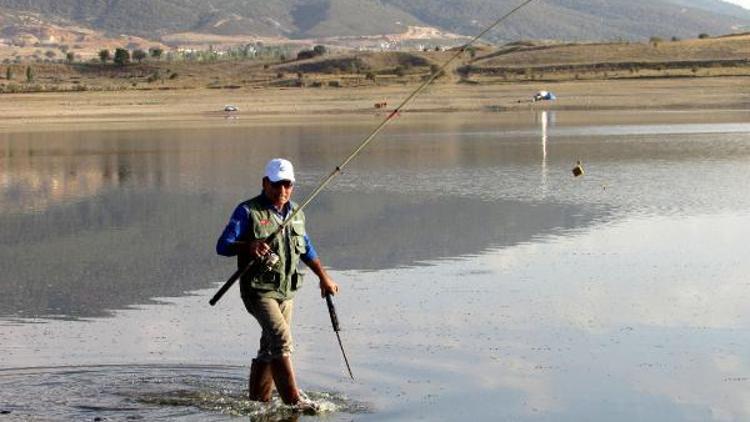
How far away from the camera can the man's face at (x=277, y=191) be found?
Result: 7.65 meters

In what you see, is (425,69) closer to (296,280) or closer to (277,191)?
(296,280)

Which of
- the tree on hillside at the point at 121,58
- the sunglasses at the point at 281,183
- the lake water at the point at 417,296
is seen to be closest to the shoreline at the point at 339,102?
the lake water at the point at 417,296

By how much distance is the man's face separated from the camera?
7.65m

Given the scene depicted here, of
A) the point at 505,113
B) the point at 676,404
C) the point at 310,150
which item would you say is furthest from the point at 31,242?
the point at 505,113

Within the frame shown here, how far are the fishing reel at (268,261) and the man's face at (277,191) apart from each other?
0.99 feet

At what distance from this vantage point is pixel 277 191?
7676 mm

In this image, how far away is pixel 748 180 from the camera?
2069cm

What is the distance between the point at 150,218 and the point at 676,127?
67.6 feet

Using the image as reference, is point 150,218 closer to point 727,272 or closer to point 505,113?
point 727,272

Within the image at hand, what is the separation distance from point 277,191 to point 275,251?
322 millimetres

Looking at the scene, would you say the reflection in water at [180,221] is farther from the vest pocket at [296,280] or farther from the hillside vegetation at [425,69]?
the hillside vegetation at [425,69]

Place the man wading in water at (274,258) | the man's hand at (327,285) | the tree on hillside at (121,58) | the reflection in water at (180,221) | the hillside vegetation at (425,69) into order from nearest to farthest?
the man wading in water at (274,258)
the man's hand at (327,285)
the reflection in water at (180,221)
the hillside vegetation at (425,69)
the tree on hillside at (121,58)

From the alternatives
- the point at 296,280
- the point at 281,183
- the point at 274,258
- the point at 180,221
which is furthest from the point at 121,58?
the point at 274,258

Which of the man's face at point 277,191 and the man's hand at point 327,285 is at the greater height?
the man's face at point 277,191
